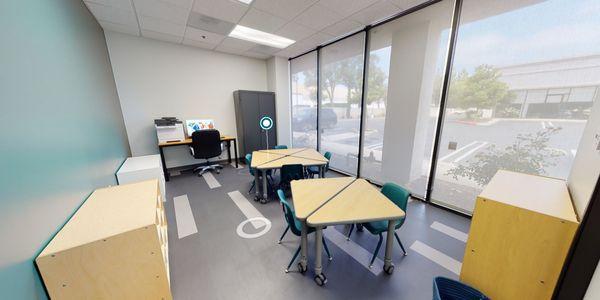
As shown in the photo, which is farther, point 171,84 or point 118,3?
point 171,84

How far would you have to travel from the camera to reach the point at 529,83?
6.75 ft

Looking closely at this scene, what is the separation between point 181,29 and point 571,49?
5211 mm

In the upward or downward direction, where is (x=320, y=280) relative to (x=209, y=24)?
downward

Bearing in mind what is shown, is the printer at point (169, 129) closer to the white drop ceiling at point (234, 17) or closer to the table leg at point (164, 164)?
the table leg at point (164, 164)

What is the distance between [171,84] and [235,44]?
5.64ft

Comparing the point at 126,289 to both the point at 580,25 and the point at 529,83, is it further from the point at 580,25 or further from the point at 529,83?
the point at 580,25

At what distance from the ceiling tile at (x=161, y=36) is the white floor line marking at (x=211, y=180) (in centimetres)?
296

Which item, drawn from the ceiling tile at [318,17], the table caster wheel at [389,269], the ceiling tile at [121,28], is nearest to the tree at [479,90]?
the ceiling tile at [318,17]

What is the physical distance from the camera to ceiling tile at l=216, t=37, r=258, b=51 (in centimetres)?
395

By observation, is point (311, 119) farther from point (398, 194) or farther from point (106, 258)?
point (106, 258)

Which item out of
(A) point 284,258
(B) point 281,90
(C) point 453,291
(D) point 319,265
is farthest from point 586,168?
(B) point 281,90

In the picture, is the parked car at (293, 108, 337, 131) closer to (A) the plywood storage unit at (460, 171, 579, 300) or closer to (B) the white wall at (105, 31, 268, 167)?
(B) the white wall at (105, 31, 268, 167)

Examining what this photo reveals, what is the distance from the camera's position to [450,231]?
2.38 meters

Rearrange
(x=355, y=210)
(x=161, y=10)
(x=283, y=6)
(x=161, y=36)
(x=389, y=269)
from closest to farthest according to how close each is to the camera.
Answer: (x=355, y=210)
(x=389, y=269)
(x=283, y=6)
(x=161, y=10)
(x=161, y=36)
